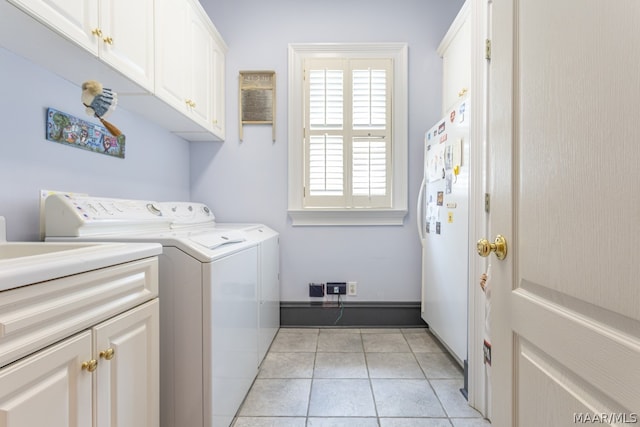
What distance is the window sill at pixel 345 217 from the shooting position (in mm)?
2672

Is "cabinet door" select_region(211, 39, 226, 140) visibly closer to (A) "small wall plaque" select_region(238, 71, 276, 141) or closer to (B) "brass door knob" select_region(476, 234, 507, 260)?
(A) "small wall plaque" select_region(238, 71, 276, 141)

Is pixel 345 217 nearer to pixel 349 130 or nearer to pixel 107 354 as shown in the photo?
pixel 349 130

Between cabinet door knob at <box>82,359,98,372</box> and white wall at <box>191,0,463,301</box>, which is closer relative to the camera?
cabinet door knob at <box>82,359,98,372</box>

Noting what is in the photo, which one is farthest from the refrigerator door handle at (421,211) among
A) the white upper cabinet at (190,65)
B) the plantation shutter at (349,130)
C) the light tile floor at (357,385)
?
the white upper cabinet at (190,65)

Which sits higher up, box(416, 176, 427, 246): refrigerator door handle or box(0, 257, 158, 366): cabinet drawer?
box(416, 176, 427, 246): refrigerator door handle

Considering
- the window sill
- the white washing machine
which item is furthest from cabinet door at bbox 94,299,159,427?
the window sill

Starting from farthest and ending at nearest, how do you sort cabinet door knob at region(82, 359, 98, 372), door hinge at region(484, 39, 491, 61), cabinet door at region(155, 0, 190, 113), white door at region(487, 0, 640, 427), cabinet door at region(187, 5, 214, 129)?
cabinet door at region(187, 5, 214, 129) → cabinet door at region(155, 0, 190, 113) → door hinge at region(484, 39, 491, 61) → cabinet door knob at region(82, 359, 98, 372) → white door at region(487, 0, 640, 427)

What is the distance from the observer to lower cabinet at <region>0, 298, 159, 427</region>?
61cm

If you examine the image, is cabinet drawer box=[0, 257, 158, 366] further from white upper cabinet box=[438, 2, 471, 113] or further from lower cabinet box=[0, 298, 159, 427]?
white upper cabinet box=[438, 2, 471, 113]

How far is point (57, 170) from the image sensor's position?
1.42 m

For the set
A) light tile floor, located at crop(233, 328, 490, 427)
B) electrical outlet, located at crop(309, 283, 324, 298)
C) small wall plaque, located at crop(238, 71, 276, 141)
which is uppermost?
small wall plaque, located at crop(238, 71, 276, 141)

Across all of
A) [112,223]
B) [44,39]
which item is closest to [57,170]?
[112,223]

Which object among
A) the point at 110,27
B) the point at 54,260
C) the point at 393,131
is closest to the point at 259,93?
the point at 393,131

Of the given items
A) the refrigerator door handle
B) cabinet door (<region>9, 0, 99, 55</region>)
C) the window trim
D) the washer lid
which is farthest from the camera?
the window trim
